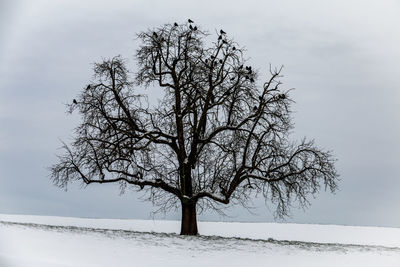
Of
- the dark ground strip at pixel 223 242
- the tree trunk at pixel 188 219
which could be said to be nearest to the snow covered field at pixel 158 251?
the dark ground strip at pixel 223 242

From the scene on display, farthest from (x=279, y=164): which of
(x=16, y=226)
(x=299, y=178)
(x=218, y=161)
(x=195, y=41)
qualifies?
(x=16, y=226)

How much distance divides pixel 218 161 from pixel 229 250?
166 inches

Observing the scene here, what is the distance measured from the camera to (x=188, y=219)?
2358cm

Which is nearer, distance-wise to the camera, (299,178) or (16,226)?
(16,226)

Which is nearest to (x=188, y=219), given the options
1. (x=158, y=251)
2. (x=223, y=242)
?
(x=223, y=242)

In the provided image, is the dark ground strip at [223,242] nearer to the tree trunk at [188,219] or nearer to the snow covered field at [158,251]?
the snow covered field at [158,251]

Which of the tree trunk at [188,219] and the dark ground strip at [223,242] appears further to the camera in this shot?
the tree trunk at [188,219]

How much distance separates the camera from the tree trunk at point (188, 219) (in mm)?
23516

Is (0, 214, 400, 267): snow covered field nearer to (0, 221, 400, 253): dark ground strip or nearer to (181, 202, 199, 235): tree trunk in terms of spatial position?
(0, 221, 400, 253): dark ground strip

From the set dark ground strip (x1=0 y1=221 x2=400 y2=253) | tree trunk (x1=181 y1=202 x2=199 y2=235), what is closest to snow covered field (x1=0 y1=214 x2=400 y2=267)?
dark ground strip (x1=0 y1=221 x2=400 y2=253)

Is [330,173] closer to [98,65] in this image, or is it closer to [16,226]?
[98,65]

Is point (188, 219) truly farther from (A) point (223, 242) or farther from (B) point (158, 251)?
(B) point (158, 251)

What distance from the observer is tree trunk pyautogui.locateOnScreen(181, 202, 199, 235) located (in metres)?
23.5

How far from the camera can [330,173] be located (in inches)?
908
